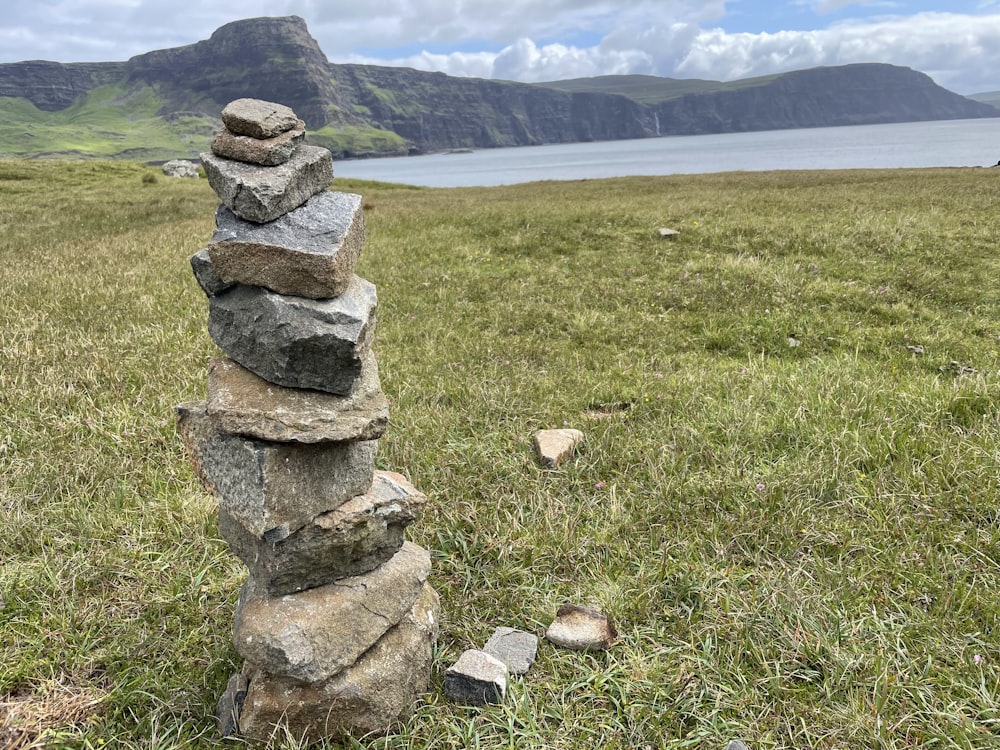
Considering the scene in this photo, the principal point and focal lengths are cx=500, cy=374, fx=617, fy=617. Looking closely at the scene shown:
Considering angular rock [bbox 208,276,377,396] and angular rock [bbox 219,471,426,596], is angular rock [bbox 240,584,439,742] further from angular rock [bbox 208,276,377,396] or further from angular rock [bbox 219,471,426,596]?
angular rock [bbox 208,276,377,396]

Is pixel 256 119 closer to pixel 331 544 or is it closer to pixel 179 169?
pixel 331 544

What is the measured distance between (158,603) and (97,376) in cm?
505

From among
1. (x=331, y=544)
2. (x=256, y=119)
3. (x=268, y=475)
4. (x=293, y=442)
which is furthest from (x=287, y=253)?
(x=331, y=544)

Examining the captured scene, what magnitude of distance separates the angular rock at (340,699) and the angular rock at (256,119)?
3.23 meters

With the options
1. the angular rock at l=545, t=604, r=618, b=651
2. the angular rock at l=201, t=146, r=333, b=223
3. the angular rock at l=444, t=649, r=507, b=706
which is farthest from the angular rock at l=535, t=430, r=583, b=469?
the angular rock at l=201, t=146, r=333, b=223

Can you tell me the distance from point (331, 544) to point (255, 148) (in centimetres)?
241

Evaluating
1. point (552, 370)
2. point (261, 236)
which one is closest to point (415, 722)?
point (261, 236)

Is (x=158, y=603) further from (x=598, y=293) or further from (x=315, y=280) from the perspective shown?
(x=598, y=293)

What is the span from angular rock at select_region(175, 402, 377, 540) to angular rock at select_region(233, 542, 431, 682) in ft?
1.66

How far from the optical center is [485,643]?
14.5 ft

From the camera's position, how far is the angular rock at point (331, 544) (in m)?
3.71

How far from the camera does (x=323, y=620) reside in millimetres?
3676

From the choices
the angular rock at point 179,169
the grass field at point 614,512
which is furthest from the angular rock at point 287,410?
the angular rock at point 179,169

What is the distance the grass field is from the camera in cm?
377
